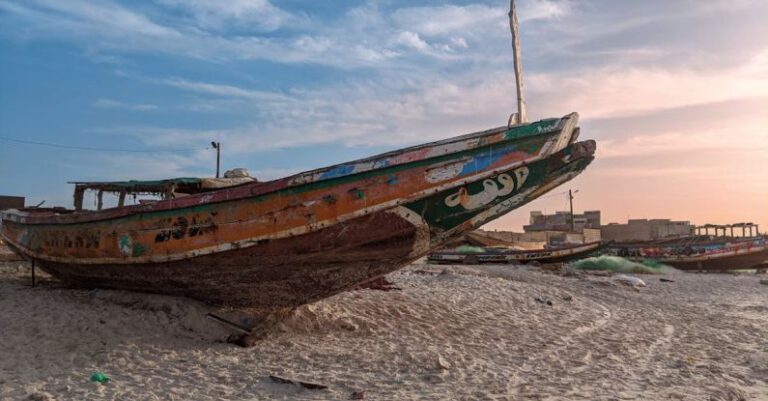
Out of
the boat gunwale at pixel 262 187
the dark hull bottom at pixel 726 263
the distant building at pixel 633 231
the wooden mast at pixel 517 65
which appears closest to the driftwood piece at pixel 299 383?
the boat gunwale at pixel 262 187

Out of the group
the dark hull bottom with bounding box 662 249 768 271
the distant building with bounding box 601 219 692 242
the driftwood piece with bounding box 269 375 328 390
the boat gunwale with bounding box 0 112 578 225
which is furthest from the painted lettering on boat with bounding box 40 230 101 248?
the distant building with bounding box 601 219 692 242

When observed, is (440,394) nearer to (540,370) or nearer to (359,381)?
(359,381)

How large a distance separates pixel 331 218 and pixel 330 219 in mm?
16

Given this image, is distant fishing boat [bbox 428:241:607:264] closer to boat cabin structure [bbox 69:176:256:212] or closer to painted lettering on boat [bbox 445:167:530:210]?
Result: boat cabin structure [bbox 69:176:256:212]

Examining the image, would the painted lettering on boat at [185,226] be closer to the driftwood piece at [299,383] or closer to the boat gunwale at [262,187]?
the boat gunwale at [262,187]

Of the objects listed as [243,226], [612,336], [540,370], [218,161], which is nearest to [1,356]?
[243,226]

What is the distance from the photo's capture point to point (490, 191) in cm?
574

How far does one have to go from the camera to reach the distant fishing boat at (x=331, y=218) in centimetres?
566

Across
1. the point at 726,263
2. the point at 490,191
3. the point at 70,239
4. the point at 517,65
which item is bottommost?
the point at 726,263

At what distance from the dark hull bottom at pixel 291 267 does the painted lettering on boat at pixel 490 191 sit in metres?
0.60

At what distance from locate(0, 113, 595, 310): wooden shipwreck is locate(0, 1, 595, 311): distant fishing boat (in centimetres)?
1

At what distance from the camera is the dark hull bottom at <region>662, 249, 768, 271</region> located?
88.8ft

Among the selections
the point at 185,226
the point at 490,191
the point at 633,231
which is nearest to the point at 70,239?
the point at 185,226

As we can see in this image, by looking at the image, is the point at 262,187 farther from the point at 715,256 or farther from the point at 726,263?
the point at 726,263
